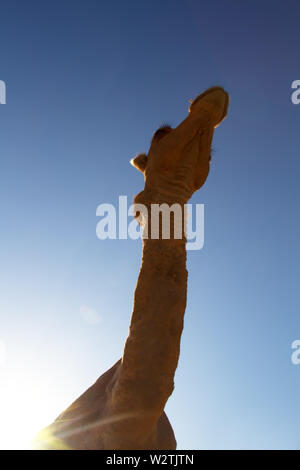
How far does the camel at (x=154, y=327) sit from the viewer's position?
4.92 meters

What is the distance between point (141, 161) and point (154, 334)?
11.5 ft

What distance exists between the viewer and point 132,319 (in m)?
5.39

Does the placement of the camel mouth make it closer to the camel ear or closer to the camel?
the camel

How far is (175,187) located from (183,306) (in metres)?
2.00

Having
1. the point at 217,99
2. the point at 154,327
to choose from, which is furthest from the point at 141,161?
the point at 154,327

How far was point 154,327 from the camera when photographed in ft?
16.8

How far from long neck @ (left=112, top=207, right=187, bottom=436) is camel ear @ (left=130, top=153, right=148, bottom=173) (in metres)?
2.05

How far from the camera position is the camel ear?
7.22 m

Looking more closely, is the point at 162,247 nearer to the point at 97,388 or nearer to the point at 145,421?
the point at 145,421

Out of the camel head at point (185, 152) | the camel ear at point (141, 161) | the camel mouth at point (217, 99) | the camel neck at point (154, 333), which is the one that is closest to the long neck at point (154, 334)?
the camel neck at point (154, 333)

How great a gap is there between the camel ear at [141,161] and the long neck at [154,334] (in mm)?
2054

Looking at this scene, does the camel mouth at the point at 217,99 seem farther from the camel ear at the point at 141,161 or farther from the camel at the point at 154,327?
the camel ear at the point at 141,161

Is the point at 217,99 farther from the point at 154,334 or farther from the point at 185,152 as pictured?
the point at 154,334
